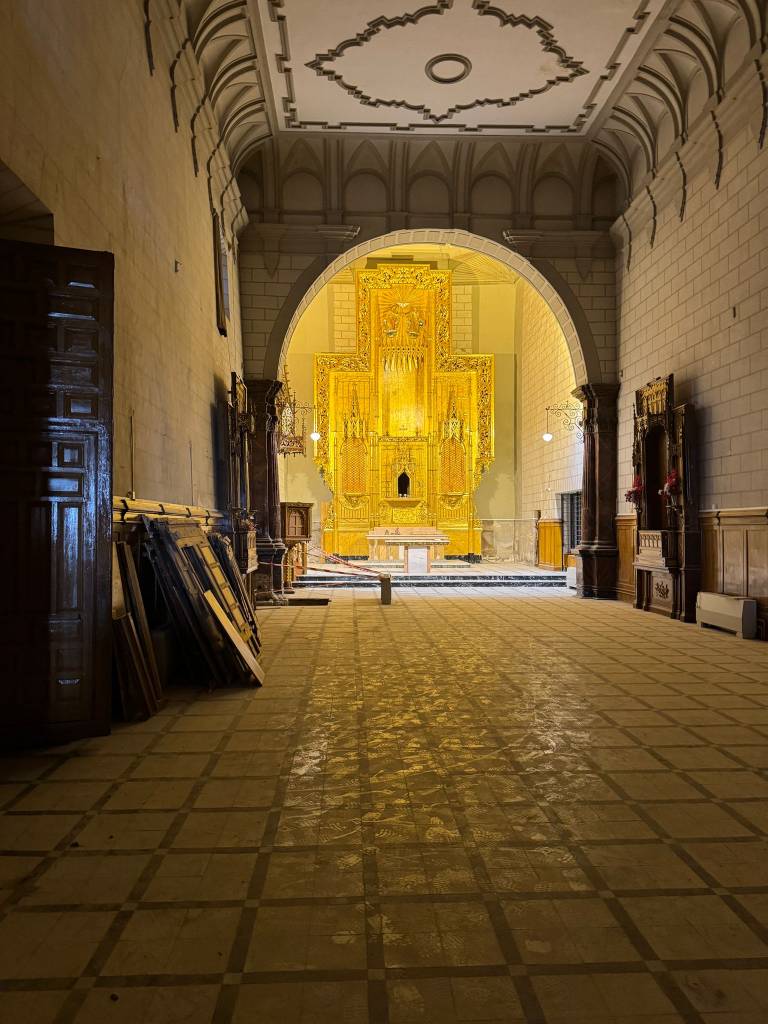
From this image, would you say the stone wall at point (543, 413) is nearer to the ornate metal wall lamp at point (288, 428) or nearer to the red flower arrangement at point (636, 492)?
the red flower arrangement at point (636, 492)

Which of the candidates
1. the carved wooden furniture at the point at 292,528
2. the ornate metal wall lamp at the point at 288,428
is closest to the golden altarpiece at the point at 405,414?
the ornate metal wall lamp at the point at 288,428

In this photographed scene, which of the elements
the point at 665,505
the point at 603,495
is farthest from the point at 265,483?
the point at 665,505

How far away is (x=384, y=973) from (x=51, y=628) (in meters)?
2.55

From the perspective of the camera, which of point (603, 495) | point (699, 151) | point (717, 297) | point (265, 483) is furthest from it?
point (603, 495)

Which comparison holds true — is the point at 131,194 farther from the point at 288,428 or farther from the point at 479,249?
the point at 288,428

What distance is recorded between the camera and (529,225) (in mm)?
10906

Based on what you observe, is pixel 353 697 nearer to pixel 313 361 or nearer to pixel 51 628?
pixel 51 628

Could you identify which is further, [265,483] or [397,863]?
[265,483]

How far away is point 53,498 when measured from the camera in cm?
366

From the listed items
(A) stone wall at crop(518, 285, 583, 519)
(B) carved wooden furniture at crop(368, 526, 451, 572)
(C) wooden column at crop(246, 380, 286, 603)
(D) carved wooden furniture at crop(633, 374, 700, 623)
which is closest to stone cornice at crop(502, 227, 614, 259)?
(D) carved wooden furniture at crop(633, 374, 700, 623)

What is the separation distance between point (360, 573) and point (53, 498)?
10363mm

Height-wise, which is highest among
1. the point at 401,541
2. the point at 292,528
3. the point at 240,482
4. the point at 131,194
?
the point at 131,194

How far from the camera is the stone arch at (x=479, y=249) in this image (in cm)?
1080

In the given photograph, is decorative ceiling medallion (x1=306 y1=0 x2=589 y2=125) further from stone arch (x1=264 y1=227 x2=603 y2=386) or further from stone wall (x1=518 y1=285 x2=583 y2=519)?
stone wall (x1=518 y1=285 x2=583 y2=519)
